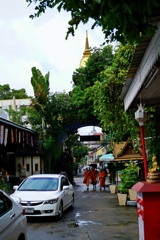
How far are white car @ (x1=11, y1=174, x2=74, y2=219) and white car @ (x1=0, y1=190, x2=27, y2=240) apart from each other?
422 centimetres

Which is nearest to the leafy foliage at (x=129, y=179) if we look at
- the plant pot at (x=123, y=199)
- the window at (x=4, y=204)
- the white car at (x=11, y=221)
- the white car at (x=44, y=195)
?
the plant pot at (x=123, y=199)

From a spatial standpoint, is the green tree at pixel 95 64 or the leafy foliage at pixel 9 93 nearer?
the green tree at pixel 95 64

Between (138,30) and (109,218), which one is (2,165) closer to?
(109,218)

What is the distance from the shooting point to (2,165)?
2370 centimetres

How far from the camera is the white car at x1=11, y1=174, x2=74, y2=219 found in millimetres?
9555

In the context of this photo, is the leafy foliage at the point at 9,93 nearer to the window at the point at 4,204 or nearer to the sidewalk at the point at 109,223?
the sidewalk at the point at 109,223

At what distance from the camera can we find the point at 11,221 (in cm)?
473

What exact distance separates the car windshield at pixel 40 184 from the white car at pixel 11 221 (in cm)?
539

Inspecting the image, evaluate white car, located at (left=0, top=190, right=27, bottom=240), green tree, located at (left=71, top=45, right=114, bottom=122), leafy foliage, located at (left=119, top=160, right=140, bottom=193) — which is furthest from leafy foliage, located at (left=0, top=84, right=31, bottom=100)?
white car, located at (left=0, top=190, right=27, bottom=240)

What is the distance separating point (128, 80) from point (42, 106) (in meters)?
18.0

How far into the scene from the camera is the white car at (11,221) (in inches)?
173

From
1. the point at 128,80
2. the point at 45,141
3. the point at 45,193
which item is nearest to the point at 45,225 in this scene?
the point at 45,193

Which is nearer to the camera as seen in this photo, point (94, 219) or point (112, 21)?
point (112, 21)

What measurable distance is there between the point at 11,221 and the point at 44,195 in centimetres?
535
